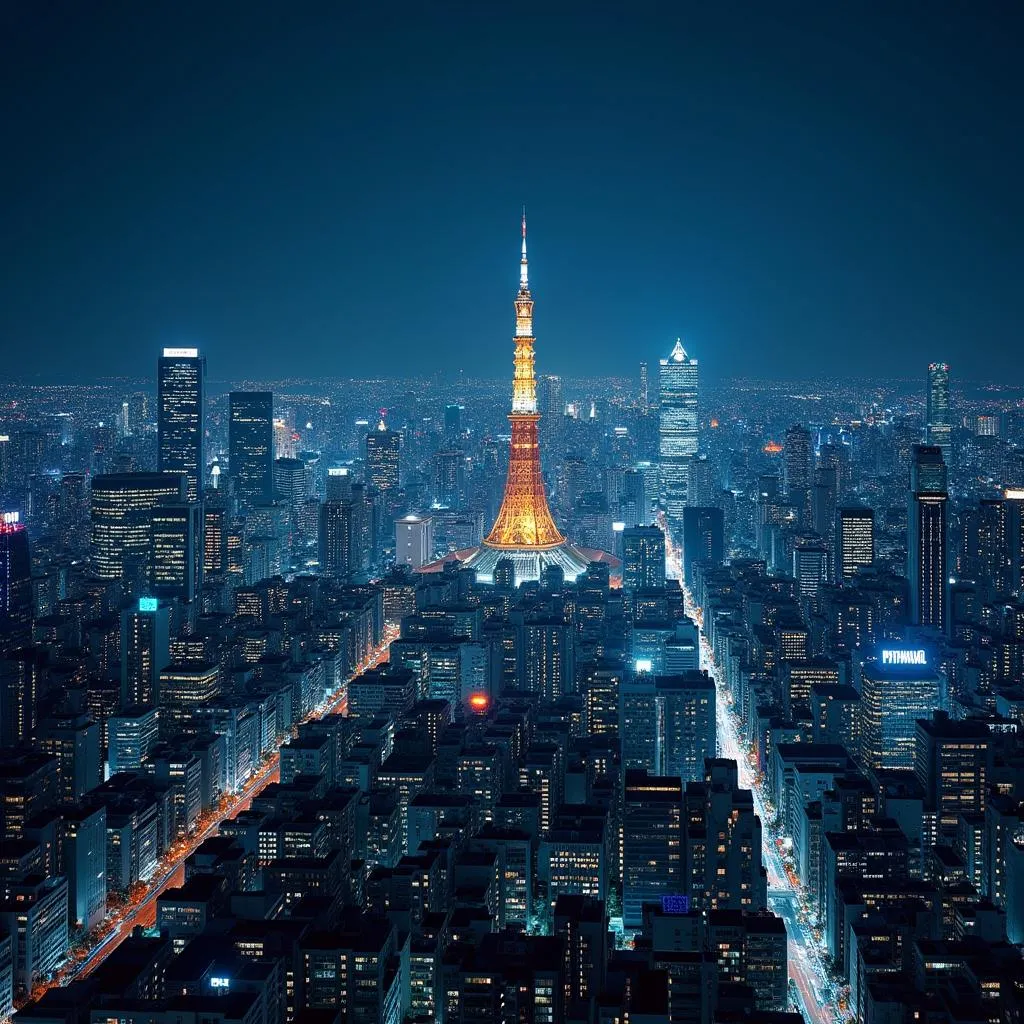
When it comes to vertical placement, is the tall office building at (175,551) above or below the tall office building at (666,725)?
above

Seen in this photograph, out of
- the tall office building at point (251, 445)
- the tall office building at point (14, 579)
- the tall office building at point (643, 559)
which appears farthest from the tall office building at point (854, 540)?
the tall office building at point (14, 579)

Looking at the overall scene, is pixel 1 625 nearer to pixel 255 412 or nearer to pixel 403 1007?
pixel 403 1007

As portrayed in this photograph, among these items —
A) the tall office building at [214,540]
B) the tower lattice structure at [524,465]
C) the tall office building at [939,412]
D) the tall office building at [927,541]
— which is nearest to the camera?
the tall office building at [927,541]

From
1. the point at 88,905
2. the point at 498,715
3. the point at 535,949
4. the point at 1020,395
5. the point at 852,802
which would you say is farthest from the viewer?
the point at 1020,395

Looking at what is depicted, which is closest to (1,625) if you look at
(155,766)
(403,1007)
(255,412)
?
(155,766)

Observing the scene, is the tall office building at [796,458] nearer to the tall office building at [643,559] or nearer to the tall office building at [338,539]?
the tall office building at [643,559]

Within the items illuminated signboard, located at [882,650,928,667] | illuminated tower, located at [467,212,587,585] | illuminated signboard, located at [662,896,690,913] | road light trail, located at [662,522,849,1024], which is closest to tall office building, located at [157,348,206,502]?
illuminated tower, located at [467,212,587,585]

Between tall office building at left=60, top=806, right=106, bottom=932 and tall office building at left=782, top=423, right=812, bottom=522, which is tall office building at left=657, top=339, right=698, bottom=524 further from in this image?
tall office building at left=60, top=806, right=106, bottom=932
